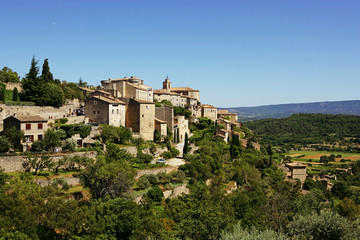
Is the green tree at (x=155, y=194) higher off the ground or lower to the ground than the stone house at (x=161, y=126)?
lower

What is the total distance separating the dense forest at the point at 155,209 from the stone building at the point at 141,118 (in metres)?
5.18

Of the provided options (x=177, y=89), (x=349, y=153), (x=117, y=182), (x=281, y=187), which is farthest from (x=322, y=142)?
(x=117, y=182)

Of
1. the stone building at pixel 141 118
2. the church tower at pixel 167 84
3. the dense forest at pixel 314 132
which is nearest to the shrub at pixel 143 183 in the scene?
the stone building at pixel 141 118

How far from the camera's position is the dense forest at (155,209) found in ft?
65.9

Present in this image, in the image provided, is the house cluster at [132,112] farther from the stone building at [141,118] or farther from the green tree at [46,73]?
the green tree at [46,73]

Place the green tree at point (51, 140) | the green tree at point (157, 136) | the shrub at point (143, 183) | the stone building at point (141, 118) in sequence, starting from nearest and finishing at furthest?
the shrub at point (143, 183) < the green tree at point (51, 140) < the stone building at point (141, 118) < the green tree at point (157, 136)

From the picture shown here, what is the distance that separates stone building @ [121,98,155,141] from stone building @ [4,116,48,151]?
47.2 feet

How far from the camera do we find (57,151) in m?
32.2

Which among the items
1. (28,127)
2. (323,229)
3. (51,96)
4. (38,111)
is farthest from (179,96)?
(323,229)

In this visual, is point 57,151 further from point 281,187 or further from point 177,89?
point 177,89

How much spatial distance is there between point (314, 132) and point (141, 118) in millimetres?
147709

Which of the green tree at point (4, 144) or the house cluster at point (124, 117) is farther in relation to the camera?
the house cluster at point (124, 117)

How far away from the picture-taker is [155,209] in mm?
28797

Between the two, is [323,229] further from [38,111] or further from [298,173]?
[298,173]
